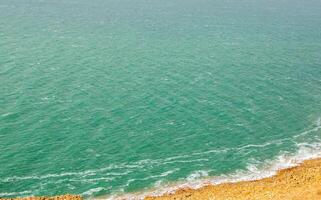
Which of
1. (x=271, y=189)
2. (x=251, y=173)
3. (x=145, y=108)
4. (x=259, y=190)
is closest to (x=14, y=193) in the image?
(x=145, y=108)

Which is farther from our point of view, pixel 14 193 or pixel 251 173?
pixel 251 173

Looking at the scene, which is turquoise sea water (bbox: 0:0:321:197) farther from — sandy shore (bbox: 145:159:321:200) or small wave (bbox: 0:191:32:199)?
sandy shore (bbox: 145:159:321:200)

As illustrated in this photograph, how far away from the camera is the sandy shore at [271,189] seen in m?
70.9

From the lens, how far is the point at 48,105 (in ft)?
347

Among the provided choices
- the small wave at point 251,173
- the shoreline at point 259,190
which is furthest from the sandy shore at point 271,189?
the small wave at point 251,173

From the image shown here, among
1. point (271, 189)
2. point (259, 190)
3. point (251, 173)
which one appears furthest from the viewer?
point (251, 173)

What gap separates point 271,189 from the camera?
74.6m

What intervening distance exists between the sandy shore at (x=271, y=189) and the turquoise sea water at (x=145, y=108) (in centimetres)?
423

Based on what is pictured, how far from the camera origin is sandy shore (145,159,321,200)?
2793 inches

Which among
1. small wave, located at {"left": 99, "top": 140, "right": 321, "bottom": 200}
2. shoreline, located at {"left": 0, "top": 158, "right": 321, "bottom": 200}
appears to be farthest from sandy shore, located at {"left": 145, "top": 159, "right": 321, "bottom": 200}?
small wave, located at {"left": 99, "top": 140, "right": 321, "bottom": 200}

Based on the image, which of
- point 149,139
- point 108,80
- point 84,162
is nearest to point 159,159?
point 149,139

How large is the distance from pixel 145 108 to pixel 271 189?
43.0 meters

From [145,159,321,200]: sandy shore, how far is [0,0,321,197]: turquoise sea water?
13.9ft

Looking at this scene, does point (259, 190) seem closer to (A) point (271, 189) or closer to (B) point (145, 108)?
(A) point (271, 189)
